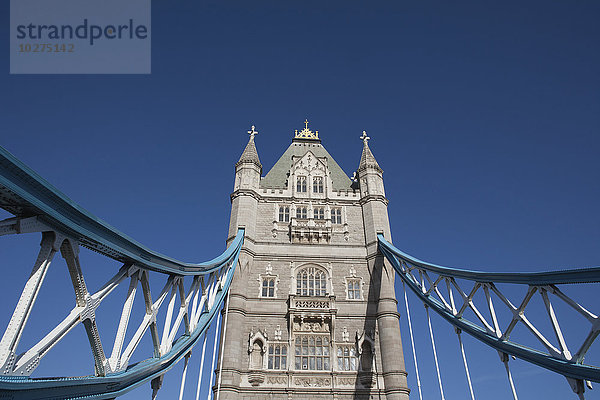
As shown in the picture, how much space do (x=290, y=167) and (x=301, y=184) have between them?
2.76 meters

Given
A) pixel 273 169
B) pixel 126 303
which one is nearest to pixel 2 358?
pixel 126 303

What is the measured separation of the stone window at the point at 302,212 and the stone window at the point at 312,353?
7.88m

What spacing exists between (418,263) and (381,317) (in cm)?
439

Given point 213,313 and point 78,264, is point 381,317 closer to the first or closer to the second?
point 213,313

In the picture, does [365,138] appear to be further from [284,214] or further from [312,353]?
[312,353]

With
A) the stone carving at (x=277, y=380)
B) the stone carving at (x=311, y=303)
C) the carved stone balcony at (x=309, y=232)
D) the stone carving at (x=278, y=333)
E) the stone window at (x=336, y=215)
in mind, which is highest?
the stone window at (x=336, y=215)

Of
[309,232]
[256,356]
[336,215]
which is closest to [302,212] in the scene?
[309,232]

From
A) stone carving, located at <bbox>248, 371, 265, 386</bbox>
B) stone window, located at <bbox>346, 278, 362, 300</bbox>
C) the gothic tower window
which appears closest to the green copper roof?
stone window, located at <bbox>346, 278, 362, 300</bbox>

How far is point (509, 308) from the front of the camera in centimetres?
1083

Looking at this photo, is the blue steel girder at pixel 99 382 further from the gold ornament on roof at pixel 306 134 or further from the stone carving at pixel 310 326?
the gold ornament on roof at pixel 306 134

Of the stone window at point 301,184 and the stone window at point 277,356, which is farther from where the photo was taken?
the stone window at point 301,184

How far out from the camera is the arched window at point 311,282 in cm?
2231

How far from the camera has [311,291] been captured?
883 inches

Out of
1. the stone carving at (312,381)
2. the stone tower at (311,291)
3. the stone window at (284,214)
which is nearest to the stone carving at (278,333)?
the stone tower at (311,291)
